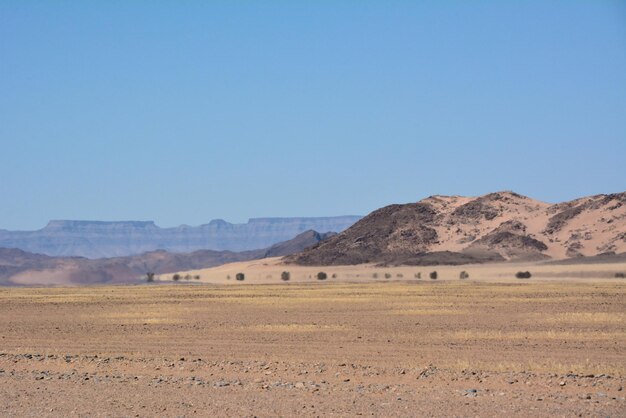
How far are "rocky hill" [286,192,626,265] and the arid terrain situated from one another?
88492 millimetres

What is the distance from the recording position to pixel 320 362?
2495 centimetres

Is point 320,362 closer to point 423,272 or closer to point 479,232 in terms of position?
point 423,272

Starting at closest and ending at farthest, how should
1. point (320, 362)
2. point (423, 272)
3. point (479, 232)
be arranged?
point (320, 362)
point (423, 272)
point (479, 232)

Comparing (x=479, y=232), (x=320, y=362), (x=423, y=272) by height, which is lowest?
(x=320, y=362)

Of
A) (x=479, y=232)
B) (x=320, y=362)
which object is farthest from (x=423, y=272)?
(x=320, y=362)

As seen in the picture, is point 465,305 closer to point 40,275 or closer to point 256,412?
point 256,412

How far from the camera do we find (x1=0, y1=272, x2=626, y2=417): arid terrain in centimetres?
1820

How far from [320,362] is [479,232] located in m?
127

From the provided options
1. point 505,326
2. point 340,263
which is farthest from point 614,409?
point 340,263

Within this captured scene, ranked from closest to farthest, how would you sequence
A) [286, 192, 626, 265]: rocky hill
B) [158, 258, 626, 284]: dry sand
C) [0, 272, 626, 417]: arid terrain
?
[0, 272, 626, 417]: arid terrain, [158, 258, 626, 284]: dry sand, [286, 192, 626, 265]: rocky hill

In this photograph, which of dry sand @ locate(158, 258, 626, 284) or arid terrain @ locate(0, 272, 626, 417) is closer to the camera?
arid terrain @ locate(0, 272, 626, 417)

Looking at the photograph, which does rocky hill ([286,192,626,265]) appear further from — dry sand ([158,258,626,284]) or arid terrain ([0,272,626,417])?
arid terrain ([0,272,626,417])

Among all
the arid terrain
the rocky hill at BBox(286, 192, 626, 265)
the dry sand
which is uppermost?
the rocky hill at BBox(286, 192, 626, 265)

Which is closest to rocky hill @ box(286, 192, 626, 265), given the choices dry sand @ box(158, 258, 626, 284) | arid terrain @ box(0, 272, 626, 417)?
dry sand @ box(158, 258, 626, 284)
